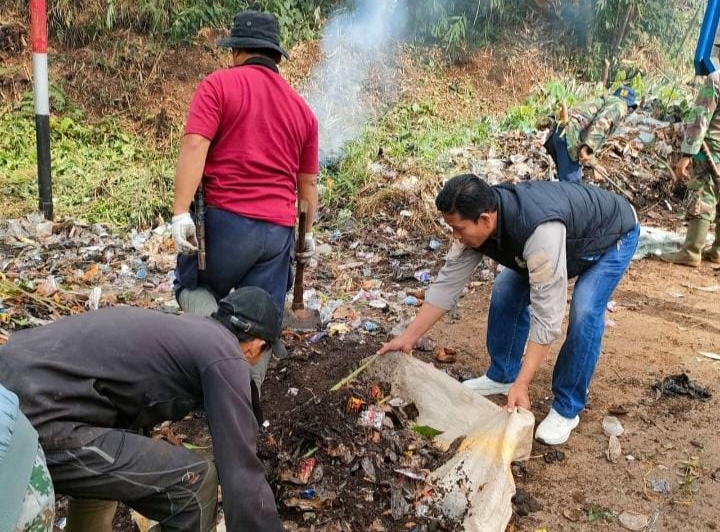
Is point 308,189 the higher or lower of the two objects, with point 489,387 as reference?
higher

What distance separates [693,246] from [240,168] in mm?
4756

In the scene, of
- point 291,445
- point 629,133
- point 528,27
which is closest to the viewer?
point 291,445

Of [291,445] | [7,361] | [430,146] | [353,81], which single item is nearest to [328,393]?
[291,445]

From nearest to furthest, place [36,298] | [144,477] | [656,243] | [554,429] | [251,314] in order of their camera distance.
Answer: [144,477] < [251,314] < [554,429] < [36,298] < [656,243]

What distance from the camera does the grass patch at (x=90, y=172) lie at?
634 centimetres

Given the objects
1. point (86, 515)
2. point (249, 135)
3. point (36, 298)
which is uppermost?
point (249, 135)

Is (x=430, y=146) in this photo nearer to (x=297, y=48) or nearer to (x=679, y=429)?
(x=297, y=48)

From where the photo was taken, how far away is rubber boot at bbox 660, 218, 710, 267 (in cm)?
586

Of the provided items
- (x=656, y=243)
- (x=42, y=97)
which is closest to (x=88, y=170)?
(x=42, y=97)

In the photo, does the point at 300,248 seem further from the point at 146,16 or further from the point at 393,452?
the point at 146,16

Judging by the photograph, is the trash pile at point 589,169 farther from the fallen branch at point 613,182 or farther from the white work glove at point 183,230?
the white work glove at point 183,230

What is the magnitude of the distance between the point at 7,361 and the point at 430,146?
6446 mm

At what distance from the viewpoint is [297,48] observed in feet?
31.6

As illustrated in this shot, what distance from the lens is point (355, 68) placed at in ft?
32.0
